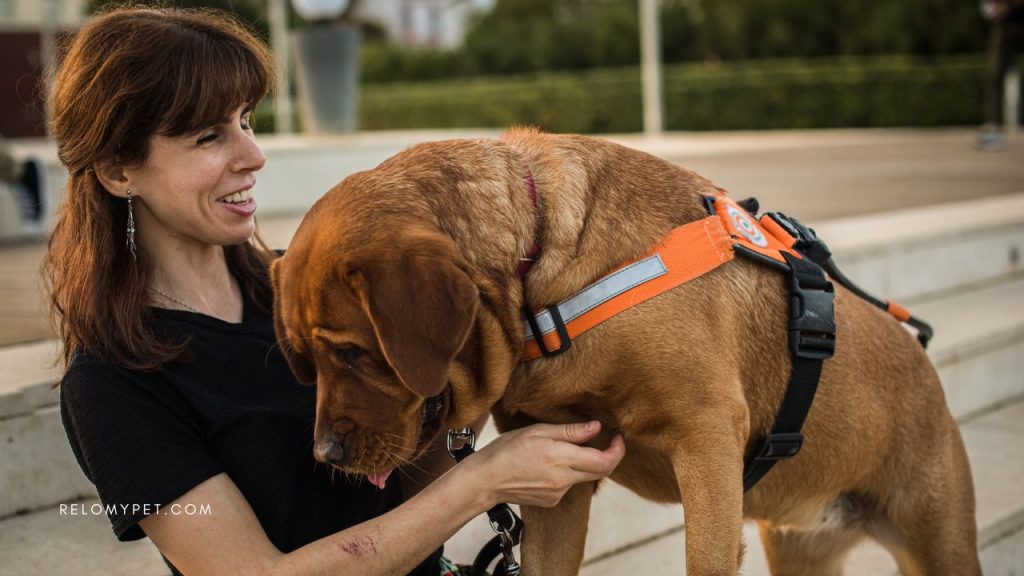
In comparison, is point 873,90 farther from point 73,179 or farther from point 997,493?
point 73,179

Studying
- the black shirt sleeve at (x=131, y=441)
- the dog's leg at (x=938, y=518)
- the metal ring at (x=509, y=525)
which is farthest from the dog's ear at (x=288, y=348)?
the dog's leg at (x=938, y=518)

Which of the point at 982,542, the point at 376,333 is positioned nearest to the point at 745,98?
the point at 982,542

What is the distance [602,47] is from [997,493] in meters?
27.6

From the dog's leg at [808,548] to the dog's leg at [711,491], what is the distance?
0.86 m

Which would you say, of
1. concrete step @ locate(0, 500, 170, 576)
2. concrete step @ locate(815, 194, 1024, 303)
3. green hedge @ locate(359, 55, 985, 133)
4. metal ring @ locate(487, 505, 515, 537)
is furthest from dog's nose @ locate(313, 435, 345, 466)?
green hedge @ locate(359, 55, 985, 133)

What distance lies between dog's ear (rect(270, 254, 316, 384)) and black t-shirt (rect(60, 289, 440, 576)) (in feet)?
0.46

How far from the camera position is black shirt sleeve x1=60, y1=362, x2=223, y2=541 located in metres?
2.17

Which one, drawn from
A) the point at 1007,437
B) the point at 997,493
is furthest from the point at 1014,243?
the point at 997,493

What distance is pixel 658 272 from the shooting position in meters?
2.32

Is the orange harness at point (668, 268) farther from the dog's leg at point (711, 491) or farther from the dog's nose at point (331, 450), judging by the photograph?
the dog's nose at point (331, 450)

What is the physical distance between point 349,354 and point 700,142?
16.4 m

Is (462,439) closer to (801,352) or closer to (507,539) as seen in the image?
(507,539)

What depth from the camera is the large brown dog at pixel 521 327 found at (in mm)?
2074

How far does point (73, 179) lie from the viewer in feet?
8.34
